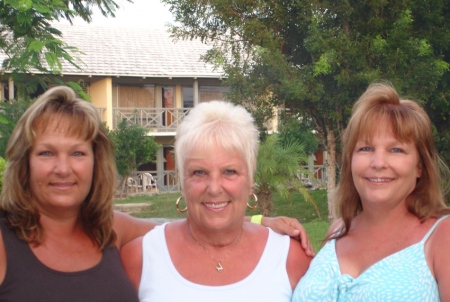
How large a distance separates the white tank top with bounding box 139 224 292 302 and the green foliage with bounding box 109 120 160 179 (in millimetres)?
21301

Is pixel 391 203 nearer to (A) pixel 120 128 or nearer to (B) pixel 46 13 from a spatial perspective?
(B) pixel 46 13

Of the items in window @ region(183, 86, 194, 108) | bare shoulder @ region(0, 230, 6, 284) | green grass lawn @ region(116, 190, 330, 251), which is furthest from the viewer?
window @ region(183, 86, 194, 108)

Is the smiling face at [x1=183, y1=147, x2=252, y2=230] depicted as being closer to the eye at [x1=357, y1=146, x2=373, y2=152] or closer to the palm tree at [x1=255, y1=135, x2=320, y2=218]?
the eye at [x1=357, y1=146, x2=373, y2=152]

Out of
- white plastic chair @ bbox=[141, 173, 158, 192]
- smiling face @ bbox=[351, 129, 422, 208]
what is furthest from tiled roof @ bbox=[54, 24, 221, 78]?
smiling face @ bbox=[351, 129, 422, 208]

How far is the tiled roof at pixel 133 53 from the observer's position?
27.9 m

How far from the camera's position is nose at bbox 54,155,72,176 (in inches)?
113

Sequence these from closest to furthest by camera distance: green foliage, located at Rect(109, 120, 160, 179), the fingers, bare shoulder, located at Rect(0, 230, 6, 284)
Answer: bare shoulder, located at Rect(0, 230, 6, 284)
the fingers
green foliage, located at Rect(109, 120, 160, 179)

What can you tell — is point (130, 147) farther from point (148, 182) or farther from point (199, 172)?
point (199, 172)

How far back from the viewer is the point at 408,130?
302cm

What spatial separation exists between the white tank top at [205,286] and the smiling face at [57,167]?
1.56 ft

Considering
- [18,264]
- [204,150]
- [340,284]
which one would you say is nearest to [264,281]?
[340,284]

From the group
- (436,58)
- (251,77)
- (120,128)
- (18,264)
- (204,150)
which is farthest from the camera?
(120,128)

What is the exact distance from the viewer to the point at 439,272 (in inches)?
109

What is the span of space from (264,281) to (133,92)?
27144 millimetres
